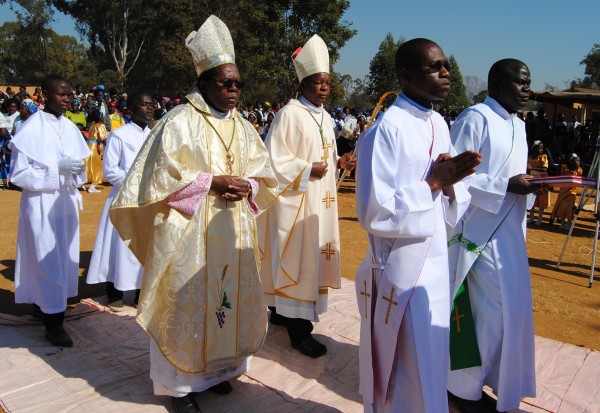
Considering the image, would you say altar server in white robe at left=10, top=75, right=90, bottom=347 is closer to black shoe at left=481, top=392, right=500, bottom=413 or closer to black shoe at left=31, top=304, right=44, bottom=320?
black shoe at left=31, top=304, right=44, bottom=320

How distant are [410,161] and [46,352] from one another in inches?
138

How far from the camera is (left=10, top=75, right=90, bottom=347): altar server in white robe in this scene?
4.60m

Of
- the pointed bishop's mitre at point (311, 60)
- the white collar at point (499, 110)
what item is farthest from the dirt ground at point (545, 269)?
the pointed bishop's mitre at point (311, 60)

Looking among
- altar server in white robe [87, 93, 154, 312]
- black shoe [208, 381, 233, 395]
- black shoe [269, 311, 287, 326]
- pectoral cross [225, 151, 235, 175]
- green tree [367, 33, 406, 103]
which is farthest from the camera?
green tree [367, 33, 406, 103]

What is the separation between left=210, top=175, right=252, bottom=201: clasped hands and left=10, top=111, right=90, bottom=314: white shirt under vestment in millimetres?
1970

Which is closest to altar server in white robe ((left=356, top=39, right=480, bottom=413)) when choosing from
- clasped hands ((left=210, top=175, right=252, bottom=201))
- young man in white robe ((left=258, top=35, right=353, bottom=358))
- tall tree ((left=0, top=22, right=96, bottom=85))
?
clasped hands ((left=210, top=175, right=252, bottom=201))

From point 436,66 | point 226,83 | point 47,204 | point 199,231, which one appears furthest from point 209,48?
point 47,204

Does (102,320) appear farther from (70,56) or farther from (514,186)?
(70,56)

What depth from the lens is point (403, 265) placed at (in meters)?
2.71

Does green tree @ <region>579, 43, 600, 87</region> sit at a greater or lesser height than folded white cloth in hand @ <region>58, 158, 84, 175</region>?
greater

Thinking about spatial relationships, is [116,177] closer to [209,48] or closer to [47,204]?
[47,204]

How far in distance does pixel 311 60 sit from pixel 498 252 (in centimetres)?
223

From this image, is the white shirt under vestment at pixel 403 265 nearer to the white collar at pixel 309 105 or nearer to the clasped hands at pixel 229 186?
the clasped hands at pixel 229 186

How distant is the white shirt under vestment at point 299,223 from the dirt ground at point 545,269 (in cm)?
259
